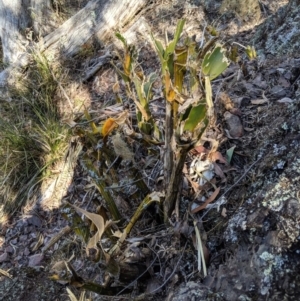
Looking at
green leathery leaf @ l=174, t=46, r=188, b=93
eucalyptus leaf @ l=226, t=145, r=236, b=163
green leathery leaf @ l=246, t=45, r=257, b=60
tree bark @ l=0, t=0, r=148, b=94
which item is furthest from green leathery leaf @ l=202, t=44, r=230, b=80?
tree bark @ l=0, t=0, r=148, b=94

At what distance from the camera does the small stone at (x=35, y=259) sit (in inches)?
108

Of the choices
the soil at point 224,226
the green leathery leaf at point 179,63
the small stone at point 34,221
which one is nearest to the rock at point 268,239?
the soil at point 224,226

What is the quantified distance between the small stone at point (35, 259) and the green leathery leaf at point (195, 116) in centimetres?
169

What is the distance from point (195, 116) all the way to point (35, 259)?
5.96ft

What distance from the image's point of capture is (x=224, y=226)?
65.6 inches

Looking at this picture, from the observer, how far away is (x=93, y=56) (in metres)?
4.18

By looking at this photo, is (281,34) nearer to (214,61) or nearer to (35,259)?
(214,61)

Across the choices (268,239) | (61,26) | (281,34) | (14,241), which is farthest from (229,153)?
(61,26)

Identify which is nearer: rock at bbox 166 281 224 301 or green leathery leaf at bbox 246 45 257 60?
rock at bbox 166 281 224 301

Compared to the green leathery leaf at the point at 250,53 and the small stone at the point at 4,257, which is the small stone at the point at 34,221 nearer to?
the small stone at the point at 4,257

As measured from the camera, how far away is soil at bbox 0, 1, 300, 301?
4.22 ft

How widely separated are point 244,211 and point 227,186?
1.43 feet

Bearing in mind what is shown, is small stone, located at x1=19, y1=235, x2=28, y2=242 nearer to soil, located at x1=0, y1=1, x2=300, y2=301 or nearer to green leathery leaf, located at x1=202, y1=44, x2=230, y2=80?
soil, located at x1=0, y1=1, x2=300, y2=301

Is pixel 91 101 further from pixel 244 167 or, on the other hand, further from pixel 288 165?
pixel 288 165
